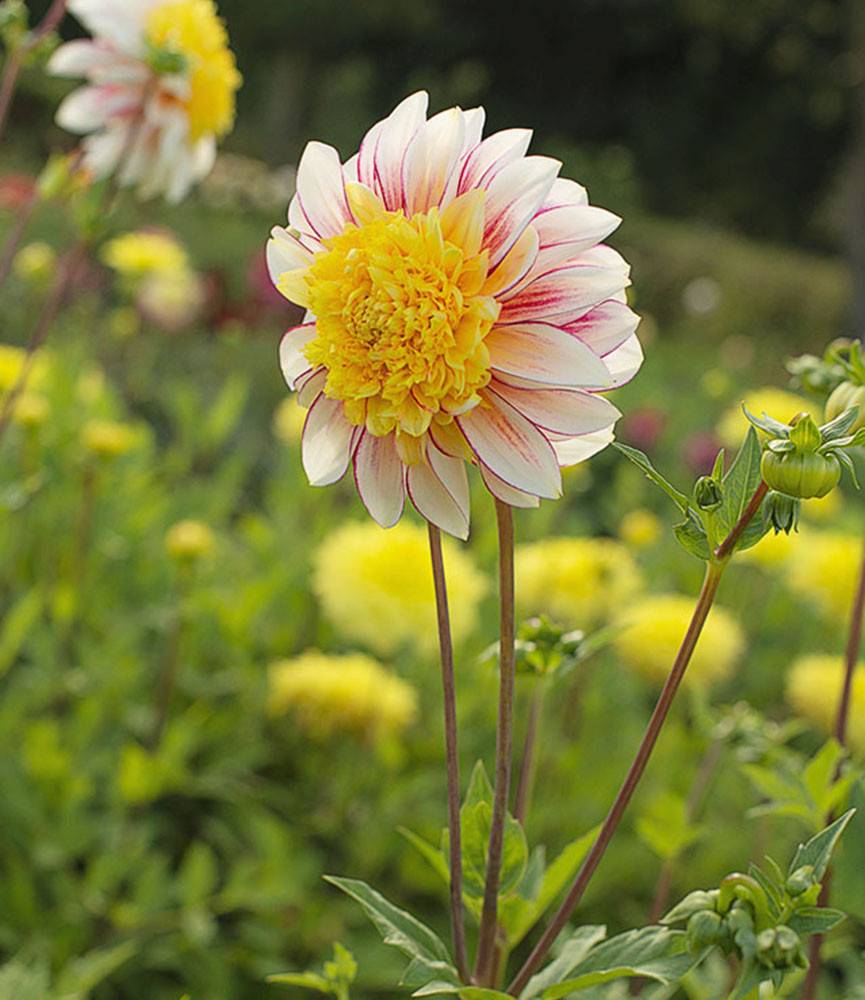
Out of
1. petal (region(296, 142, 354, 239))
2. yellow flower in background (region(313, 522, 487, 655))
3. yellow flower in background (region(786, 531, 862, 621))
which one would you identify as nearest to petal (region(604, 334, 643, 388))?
petal (region(296, 142, 354, 239))

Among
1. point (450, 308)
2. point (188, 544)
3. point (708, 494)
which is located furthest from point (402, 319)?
point (188, 544)

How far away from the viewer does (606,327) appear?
51cm

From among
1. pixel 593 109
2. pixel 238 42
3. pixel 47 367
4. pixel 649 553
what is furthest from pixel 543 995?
pixel 593 109

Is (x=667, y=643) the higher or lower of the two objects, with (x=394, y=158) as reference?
lower

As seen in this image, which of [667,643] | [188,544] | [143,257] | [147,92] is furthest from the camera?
[143,257]

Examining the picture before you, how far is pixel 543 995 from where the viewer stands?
548 millimetres

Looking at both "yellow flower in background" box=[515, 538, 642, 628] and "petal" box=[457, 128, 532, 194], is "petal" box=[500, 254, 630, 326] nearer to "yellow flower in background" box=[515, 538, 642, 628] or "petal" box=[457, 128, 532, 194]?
"petal" box=[457, 128, 532, 194]

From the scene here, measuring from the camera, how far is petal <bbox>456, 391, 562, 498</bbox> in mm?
500

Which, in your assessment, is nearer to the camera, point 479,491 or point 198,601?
point 198,601

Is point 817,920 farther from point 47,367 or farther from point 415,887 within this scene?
point 47,367

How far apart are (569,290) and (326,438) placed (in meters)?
0.12

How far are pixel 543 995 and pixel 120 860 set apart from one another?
0.85 metres

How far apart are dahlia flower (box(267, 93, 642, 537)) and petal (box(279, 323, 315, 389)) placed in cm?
1

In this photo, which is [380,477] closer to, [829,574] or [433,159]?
[433,159]
